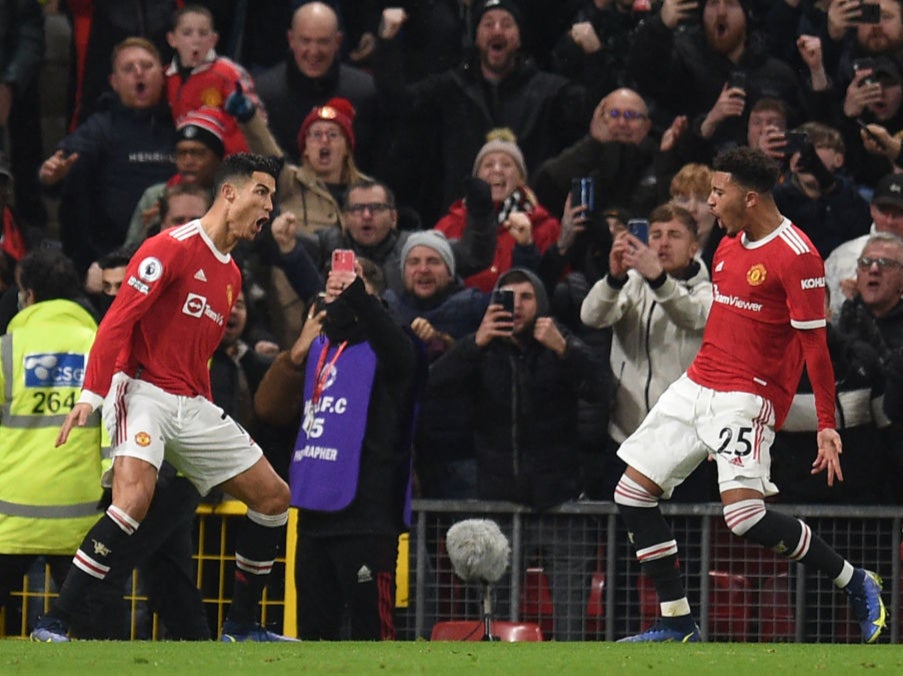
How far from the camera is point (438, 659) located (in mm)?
8188

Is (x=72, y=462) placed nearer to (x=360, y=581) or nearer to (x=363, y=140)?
(x=360, y=581)

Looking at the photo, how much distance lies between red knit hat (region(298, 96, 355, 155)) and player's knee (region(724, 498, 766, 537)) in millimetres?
4847

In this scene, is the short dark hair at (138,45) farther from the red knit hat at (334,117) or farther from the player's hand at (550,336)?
the player's hand at (550,336)

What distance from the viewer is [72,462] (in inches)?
422

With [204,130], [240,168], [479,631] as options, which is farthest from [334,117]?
[479,631]

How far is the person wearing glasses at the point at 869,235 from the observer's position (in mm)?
12320

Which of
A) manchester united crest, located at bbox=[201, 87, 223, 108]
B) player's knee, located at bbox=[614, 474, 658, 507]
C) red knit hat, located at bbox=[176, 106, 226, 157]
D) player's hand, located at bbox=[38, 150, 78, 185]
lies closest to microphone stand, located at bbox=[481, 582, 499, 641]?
player's knee, located at bbox=[614, 474, 658, 507]

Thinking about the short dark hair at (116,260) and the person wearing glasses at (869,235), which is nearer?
the short dark hair at (116,260)

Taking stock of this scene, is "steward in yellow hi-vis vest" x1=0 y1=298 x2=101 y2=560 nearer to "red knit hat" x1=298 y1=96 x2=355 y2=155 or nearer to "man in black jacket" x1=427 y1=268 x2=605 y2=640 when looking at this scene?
"man in black jacket" x1=427 y1=268 x2=605 y2=640

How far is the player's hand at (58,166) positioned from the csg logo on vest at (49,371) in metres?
3.19

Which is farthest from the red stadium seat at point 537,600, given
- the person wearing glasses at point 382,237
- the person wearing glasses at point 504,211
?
the person wearing glasses at point 504,211

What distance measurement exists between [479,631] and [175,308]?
248 centimetres

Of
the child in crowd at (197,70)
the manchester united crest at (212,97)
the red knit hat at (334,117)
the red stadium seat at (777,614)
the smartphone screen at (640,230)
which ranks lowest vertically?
the red stadium seat at (777,614)

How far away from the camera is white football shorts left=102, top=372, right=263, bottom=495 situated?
9641 millimetres
